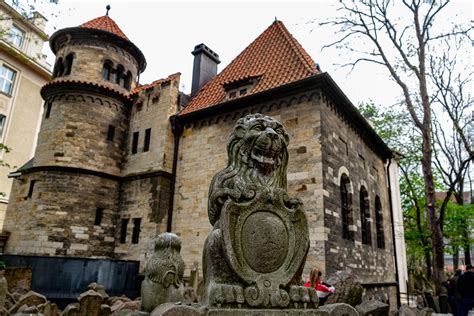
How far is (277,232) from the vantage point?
11.4 ft

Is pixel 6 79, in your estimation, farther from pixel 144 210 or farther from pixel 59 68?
pixel 144 210

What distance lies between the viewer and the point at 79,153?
45.3ft

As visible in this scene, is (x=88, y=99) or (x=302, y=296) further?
(x=88, y=99)

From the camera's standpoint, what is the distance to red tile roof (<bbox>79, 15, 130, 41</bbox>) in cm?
1614

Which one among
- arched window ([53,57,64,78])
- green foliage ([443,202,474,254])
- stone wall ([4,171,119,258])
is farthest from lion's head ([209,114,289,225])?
green foliage ([443,202,474,254])

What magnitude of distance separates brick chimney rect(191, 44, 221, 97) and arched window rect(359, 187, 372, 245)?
9138 millimetres

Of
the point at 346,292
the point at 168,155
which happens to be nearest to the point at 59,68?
the point at 168,155

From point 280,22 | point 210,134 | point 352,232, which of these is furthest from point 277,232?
point 280,22

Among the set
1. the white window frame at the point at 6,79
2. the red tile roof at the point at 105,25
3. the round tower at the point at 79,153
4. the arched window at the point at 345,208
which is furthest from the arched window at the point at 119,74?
the white window frame at the point at 6,79

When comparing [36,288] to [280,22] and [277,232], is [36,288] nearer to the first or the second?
[277,232]

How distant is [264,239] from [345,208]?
899 centimetres

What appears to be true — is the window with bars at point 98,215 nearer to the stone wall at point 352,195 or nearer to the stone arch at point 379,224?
the stone wall at point 352,195

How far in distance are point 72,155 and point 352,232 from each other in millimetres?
11091

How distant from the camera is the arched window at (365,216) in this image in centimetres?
1326
